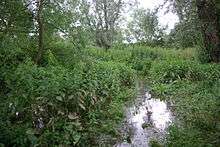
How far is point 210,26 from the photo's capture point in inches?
561

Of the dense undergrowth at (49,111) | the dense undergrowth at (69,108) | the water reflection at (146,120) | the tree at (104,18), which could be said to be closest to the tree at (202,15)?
the dense undergrowth at (69,108)

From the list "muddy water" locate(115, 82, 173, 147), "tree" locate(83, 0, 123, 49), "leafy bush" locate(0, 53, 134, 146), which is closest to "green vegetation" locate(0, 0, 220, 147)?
"leafy bush" locate(0, 53, 134, 146)

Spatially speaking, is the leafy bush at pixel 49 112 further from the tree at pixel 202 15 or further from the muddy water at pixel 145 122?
the tree at pixel 202 15

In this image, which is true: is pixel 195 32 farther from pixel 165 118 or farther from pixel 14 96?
pixel 14 96

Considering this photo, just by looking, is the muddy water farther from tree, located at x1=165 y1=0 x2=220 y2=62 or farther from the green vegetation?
tree, located at x1=165 y1=0 x2=220 y2=62

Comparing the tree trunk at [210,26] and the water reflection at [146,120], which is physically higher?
the tree trunk at [210,26]

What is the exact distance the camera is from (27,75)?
23.0 ft

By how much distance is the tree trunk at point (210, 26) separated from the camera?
13872 millimetres

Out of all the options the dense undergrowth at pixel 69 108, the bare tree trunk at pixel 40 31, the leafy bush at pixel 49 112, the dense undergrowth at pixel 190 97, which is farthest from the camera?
the bare tree trunk at pixel 40 31

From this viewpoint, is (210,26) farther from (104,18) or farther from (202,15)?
(104,18)

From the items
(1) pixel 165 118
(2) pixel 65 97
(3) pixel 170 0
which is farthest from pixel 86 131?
(3) pixel 170 0

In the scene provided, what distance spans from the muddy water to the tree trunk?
12.7ft

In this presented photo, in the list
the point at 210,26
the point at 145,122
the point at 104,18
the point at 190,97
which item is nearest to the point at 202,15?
the point at 210,26

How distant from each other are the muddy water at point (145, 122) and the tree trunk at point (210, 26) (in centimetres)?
387
